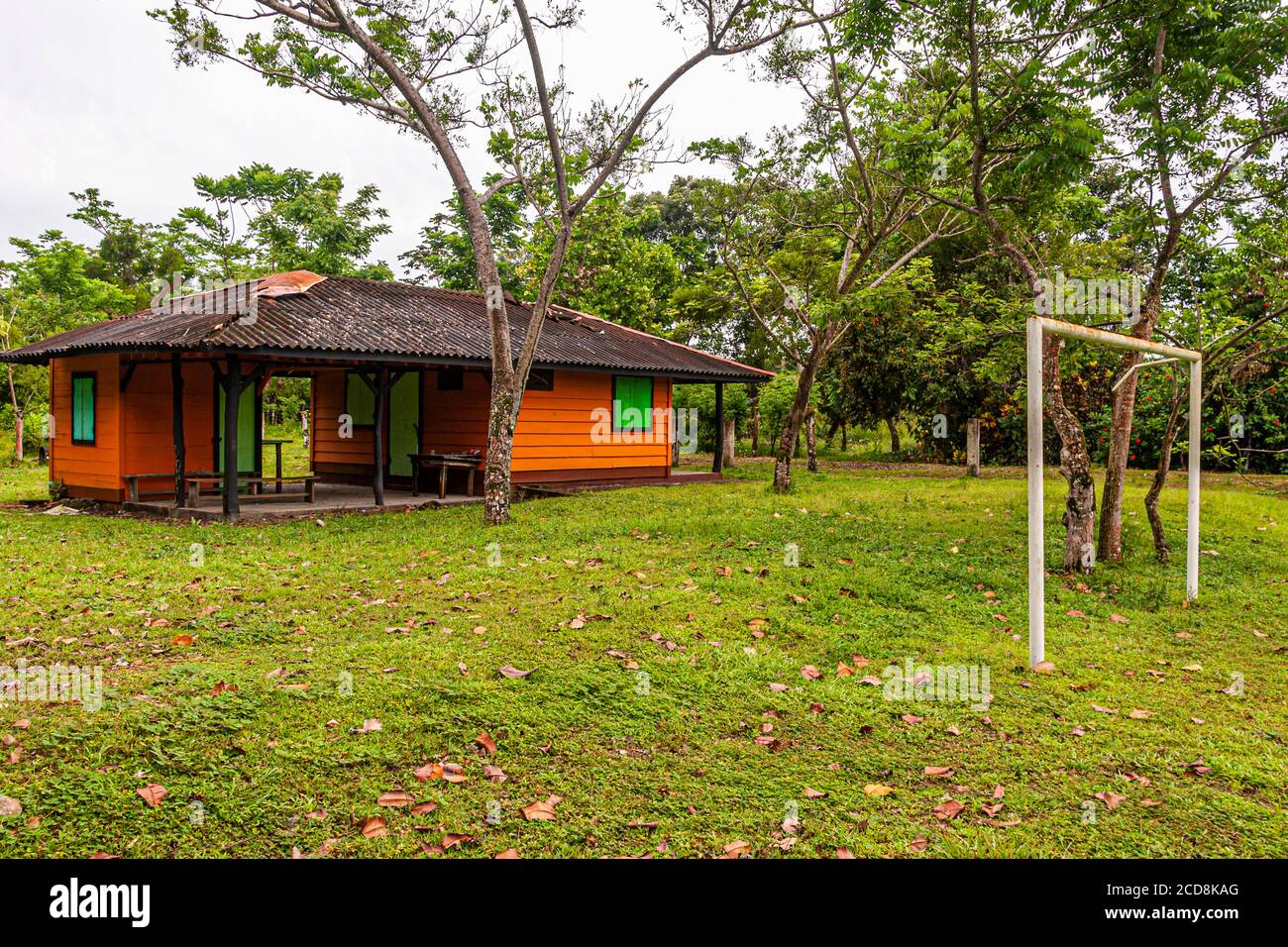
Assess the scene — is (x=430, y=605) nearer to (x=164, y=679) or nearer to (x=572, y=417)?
(x=164, y=679)

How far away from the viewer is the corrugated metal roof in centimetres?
1209

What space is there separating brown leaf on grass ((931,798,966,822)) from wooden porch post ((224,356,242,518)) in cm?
1107

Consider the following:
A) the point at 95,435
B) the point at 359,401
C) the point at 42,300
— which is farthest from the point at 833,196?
the point at 42,300

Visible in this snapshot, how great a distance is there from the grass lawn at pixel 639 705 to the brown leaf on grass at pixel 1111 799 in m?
0.02

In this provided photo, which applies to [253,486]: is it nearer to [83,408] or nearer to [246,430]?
[246,430]

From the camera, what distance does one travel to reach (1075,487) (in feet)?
28.2

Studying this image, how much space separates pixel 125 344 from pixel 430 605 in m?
7.72

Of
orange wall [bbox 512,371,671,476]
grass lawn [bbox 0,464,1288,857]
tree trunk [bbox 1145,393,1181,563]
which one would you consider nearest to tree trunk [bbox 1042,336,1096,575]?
grass lawn [bbox 0,464,1288,857]

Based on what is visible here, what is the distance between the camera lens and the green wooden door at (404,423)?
17094 mm

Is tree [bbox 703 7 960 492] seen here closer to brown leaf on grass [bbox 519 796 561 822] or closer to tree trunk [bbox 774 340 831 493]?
tree trunk [bbox 774 340 831 493]

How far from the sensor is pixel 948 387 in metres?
20.8

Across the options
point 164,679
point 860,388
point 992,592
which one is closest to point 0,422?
point 860,388

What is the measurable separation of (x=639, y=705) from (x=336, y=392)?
50.6 feet
